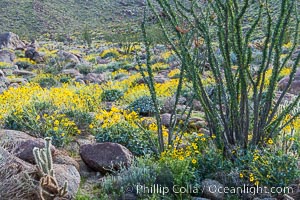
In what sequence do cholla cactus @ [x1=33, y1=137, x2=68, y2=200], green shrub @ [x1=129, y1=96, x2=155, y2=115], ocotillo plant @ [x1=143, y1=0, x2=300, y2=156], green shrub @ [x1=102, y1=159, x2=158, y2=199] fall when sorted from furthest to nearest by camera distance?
green shrub @ [x1=129, y1=96, x2=155, y2=115] < ocotillo plant @ [x1=143, y1=0, x2=300, y2=156] < green shrub @ [x1=102, y1=159, x2=158, y2=199] < cholla cactus @ [x1=33, y1=137, x2=68, y2=200]

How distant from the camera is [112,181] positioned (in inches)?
161

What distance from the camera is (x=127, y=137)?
204 inches

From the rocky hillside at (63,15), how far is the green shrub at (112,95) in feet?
143

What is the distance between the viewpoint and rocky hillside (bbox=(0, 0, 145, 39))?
2125 inches

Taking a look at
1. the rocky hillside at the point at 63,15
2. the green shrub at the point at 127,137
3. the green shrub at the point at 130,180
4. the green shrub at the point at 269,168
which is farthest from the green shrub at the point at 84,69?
the rocky hillside at the point at 63,15

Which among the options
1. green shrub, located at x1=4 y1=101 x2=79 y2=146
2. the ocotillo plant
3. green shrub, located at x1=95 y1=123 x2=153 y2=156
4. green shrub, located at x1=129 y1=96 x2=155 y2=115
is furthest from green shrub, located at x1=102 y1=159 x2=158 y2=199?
green shrub, located at x1=129 y1=96 x2=155 y2=115

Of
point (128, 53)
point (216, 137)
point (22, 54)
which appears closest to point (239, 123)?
point (216, 137)

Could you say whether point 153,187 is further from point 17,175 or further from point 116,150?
point 17,175

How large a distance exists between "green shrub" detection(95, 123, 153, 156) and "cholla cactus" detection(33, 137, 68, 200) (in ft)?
4.44

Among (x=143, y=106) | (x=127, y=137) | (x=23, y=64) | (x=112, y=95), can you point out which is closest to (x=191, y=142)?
(x=127, y=137)

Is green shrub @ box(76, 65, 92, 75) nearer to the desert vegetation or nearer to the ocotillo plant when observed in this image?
the desert vegetation

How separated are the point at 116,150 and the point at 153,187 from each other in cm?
88

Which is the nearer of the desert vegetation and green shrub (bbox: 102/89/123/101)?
the desert vegetation

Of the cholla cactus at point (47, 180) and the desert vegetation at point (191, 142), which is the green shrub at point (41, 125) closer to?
the desert vegetation at point (191, 142)
